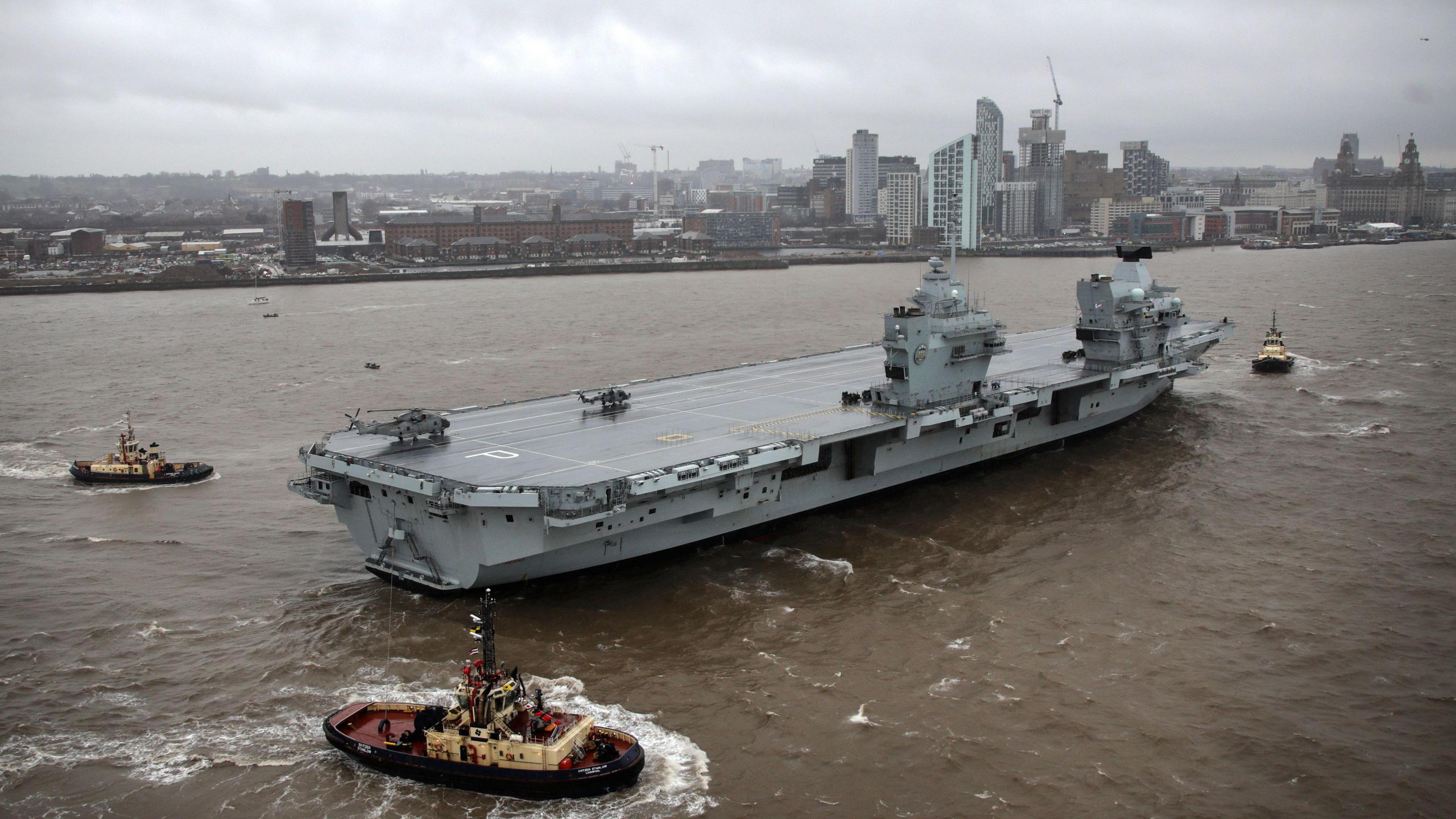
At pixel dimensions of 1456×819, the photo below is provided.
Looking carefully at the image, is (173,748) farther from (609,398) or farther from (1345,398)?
(1345,398)

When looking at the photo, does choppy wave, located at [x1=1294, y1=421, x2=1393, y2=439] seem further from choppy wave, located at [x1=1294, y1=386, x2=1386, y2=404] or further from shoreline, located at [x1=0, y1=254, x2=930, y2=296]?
shoreline, located at [x1=0, y1=254, x2=930, y2=296]

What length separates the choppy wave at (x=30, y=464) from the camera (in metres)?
26.0

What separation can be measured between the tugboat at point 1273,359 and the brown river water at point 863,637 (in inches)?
180

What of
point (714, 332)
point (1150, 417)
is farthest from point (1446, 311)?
point (714, 332)

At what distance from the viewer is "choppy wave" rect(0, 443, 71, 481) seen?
26047 millimetres

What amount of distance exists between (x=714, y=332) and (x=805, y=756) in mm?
36505

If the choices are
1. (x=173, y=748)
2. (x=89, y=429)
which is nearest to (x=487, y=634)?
(x=173, y=748)

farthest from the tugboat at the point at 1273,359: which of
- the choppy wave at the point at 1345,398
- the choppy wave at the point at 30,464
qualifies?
the choppy wave at the point at 30,464

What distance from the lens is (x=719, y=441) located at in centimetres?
2039

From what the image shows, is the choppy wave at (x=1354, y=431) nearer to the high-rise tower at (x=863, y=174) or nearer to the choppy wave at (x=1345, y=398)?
the choppy wave at (x=1345, y=398)

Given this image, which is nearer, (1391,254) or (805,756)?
(805,756)

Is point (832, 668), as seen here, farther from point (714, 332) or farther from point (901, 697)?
point (714, 332)

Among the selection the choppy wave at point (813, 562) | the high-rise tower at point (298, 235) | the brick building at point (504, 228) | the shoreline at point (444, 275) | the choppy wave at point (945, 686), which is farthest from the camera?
the brick building at point (504, 228)

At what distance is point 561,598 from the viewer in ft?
58.2
